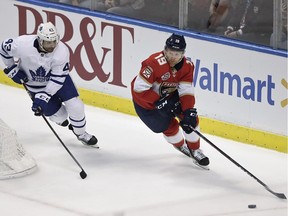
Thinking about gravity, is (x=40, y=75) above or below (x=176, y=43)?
below

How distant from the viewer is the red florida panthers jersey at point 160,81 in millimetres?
7805

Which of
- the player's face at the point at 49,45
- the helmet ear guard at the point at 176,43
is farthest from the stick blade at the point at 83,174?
the helmet ear guard at the point at 176,43

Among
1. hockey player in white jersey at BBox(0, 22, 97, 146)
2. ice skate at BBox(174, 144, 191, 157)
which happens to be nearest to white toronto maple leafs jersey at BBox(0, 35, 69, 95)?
hockey player in white jersey at BBox(0, 22, 97, 146)

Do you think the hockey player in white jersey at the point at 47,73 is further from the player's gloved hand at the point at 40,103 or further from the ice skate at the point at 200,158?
the ice skate at the point at 200,158

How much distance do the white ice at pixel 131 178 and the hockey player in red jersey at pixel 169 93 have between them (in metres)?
0.29

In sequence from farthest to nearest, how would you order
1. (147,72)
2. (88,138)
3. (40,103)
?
(88,138) < (40,103) < (147,72)

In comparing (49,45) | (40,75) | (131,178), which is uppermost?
(49,45)

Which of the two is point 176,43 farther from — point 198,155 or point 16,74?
point 16,74

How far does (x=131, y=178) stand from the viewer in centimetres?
796

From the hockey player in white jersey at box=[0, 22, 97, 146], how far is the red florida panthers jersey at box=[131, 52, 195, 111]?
0.57 metres

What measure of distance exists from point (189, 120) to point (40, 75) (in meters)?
1.19

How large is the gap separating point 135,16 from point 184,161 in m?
1.42

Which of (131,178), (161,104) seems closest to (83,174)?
(131,178)

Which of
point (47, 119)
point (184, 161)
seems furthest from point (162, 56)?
point (47, 119)
